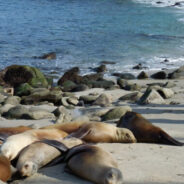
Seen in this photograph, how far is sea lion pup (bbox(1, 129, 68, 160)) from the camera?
4973mm

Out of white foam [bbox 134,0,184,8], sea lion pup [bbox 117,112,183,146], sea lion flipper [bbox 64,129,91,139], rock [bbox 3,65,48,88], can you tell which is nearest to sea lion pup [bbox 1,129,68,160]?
sea lion flipper [bbox 64,129,91,139]

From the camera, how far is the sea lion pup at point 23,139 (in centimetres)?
497

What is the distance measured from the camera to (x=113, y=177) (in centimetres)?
413

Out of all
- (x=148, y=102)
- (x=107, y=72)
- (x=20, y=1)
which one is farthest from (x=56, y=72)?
(x=20, y=1)

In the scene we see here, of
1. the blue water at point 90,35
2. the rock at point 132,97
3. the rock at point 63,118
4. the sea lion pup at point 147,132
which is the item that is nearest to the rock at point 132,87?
the rock at point 132,97

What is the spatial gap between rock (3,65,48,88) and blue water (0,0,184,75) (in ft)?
7.54

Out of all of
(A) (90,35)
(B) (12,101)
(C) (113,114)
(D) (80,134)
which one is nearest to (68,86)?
(B) (12,101)

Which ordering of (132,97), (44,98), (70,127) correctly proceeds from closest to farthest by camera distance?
(70,127), (132,97), (44,98)

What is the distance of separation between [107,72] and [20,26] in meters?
12.9

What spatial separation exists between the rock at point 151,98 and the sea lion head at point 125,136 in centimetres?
420

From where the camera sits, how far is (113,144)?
5848 mm

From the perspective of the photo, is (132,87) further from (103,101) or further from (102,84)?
(103,101)

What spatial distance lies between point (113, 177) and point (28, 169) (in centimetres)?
91

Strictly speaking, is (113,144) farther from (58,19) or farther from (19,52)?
(58,19)
